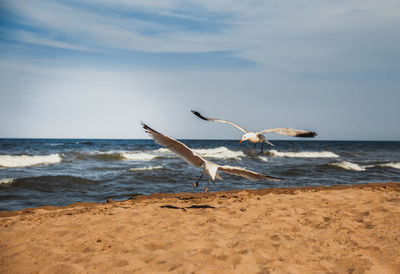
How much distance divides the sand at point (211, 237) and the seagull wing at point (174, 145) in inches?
41.2

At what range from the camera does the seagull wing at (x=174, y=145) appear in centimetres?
615

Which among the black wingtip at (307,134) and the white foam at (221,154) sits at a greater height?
the black wingtip at (307,134)

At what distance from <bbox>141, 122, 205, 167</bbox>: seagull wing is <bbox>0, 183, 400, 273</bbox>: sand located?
1046mm

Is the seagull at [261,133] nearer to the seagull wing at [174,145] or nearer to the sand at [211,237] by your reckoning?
the seagull wing at [174,145]

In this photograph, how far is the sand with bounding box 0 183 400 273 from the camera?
11.4ft

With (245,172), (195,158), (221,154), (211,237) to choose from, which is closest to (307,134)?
(245,172)

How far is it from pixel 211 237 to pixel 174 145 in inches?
92.9

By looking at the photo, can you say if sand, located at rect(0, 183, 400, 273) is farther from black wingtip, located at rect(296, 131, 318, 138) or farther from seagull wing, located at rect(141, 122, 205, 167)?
black wingtip, located at rect(296, 131, 318, 138)

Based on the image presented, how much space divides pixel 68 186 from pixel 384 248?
9.22 meters

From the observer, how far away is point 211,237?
4.42 m

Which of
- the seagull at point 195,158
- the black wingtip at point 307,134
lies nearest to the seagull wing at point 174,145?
the seagull at point 195,158

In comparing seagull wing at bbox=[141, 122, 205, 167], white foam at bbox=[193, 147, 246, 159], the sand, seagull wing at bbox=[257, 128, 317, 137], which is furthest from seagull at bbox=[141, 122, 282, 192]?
white foam at bbox=[193, 147, 246, 159]

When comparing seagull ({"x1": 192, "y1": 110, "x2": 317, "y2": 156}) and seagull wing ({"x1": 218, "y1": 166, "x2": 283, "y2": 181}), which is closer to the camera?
seagull wing ({"x1": 218, "y1": 166, "x2": 283, "y2": 181})

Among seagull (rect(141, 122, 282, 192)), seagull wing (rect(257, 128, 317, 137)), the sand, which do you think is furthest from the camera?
seagull wing (rect(257, 128, 317, 137))
